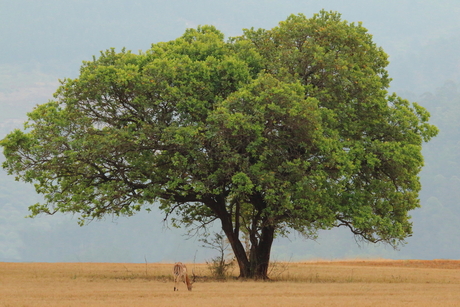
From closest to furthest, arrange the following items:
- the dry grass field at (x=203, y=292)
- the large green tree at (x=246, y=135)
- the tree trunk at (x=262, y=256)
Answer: the dry grass field at (x=203, y=292) < the large green tree at (x=246, y=135) < the tree trunk at (x=262, y=256)

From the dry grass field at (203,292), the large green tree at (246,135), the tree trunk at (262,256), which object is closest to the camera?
the dry grass field at (203,292)

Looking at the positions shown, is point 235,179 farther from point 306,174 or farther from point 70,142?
point 70,142

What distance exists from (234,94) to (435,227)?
467 feet

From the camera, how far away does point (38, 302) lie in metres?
20.2

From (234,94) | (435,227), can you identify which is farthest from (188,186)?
(435,227)

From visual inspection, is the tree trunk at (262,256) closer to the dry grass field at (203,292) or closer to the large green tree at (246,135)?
the large green tree at (246,135)

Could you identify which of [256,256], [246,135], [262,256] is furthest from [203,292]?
[262,256]

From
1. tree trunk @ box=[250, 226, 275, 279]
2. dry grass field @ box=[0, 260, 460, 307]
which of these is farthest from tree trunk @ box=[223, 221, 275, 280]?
dry grass field @ box=[0, 260, 460, 307]

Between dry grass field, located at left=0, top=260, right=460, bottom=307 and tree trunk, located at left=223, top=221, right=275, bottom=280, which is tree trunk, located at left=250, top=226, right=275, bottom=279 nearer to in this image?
tree trunk, located at left=223, top=221, right=275, bottom=280

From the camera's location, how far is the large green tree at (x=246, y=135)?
2791cm

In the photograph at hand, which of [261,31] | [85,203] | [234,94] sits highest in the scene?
[261,31]

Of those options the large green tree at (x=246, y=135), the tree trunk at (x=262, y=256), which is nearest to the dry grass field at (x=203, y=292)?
the tree trunk at (x=262, y=256)

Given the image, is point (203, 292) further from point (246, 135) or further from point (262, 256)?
point (262, 256)

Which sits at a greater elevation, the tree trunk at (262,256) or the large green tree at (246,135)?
the large green tree at (246,135)
